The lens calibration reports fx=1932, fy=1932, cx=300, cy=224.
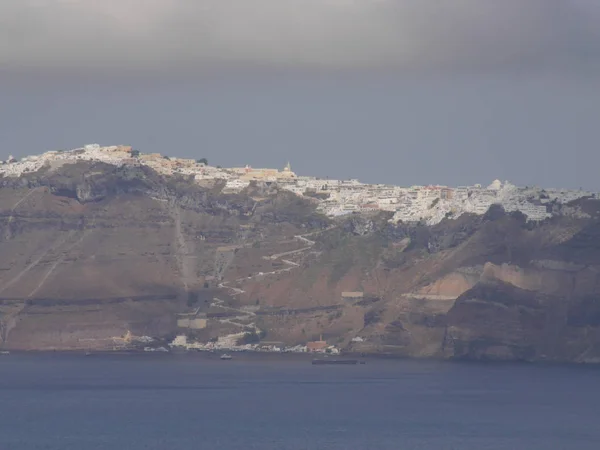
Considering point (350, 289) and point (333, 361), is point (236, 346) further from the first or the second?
point (333, 361)

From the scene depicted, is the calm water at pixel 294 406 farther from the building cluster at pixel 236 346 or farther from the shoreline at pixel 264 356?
the building cluster at pixel 236 346

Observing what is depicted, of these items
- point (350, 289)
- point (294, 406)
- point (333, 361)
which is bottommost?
point (294, 406)

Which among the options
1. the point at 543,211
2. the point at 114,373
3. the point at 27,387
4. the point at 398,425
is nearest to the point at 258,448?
the point at 398,425

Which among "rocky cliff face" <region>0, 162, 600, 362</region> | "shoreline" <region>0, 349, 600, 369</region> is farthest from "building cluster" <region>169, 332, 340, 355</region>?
"shoreline" <region>0, 349, 600, 369</region>

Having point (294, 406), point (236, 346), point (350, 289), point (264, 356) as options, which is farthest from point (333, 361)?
point (294, 406)

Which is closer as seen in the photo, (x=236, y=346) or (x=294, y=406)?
(x=294, y=406)

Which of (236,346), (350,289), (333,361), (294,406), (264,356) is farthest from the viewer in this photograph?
(350,289)

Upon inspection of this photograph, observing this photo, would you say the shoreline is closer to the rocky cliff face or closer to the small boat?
the rocky cliff face
